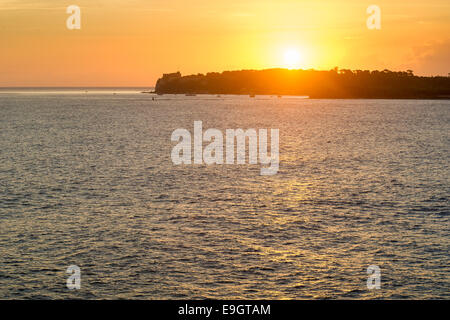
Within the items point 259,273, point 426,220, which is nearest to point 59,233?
point 259,273

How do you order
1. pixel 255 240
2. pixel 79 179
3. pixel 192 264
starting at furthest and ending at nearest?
pixel 79 179 < pixel 255 240 < pixel 192 264

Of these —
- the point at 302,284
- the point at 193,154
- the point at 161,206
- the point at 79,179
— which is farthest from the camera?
the point at 193,154

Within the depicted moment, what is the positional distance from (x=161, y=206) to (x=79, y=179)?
59.7ft

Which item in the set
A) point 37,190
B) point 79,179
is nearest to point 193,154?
point 79,179

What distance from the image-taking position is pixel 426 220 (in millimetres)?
41750

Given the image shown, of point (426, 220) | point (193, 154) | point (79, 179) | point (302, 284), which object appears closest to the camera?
point (302, 284)

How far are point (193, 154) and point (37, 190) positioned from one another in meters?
37.8

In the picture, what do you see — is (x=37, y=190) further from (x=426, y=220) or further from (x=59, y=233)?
(x=426, y=220)

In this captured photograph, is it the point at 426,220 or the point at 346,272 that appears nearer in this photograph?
the point at 346,272

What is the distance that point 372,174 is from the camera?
66.1 m

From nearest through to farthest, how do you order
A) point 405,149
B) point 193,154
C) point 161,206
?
point 161,206 → point 193,154 → point 405,149

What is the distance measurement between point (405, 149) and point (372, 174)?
3450cm

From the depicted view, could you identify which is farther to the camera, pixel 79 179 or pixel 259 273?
pixel 79 179

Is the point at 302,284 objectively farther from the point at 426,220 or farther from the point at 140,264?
the point at 426,220
